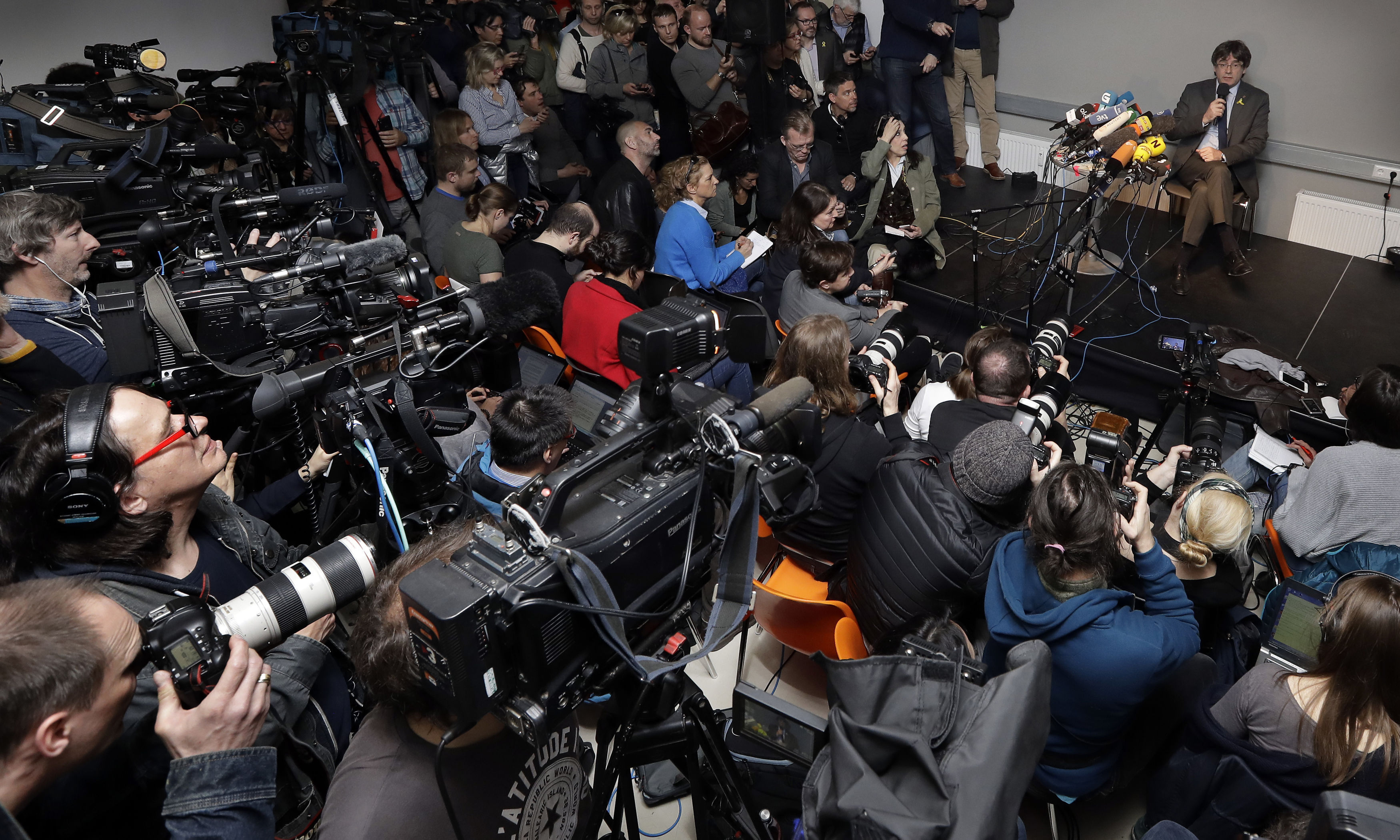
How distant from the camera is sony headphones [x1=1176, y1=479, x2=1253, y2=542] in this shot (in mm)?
2217

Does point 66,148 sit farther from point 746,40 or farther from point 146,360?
point 746,40

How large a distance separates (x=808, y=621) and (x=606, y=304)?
1.50m

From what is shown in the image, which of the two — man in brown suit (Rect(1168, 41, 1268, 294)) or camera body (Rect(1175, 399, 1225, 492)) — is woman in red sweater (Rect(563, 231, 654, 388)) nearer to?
camera body (Rect(1175, 399, 1225, 492))

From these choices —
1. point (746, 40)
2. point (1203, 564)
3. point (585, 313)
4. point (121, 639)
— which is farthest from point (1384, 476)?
point (746, 40)

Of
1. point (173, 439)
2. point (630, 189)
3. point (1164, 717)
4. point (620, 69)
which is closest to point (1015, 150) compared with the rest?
point (620, 69)

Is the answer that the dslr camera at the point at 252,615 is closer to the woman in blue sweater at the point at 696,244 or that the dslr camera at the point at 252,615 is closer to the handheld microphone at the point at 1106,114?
the woman in blue sweater at the point at 696,244

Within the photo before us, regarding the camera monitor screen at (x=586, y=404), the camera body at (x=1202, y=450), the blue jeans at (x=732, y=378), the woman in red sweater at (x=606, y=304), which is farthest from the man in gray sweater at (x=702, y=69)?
the camera body at (x=1202, y=450)

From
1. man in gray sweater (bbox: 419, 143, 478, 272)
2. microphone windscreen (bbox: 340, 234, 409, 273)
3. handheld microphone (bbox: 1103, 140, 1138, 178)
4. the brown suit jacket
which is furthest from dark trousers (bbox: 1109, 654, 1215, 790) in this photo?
the brown suit jacket

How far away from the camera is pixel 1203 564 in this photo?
7.23 feet

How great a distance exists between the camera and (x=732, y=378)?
11.8ft

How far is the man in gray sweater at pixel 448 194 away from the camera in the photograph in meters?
4.31

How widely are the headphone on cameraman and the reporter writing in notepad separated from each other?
294cm

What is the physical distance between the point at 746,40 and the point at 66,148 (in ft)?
12.6

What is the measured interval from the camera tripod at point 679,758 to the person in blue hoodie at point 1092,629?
68cm
